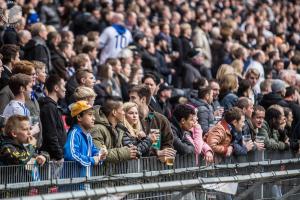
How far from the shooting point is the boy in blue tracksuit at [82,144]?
12336 mm

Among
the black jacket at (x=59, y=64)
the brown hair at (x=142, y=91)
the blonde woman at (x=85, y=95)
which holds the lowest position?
the blonde woman at (x=85, y=95)

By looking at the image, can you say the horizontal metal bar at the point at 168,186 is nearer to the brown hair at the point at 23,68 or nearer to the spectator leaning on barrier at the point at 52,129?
the spectator leaning on barrier at the point at 52,129

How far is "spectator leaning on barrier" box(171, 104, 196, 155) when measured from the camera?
1486 centimetres

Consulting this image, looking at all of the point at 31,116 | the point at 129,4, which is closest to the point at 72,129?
the point at 31,116

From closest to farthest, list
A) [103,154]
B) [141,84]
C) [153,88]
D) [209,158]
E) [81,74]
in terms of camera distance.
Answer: [103,154]
[209,158]
[81,74]
[141,84]
[153,88]

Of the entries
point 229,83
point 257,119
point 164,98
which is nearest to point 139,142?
point 257,119

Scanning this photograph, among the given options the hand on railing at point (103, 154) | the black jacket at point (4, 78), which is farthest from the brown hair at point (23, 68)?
the hand on railing at point (103, 154)

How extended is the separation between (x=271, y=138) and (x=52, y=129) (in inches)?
159

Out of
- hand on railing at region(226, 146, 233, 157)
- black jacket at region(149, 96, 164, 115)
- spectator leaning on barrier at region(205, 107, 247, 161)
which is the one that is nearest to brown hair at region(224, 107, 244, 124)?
spectator leaning on barrier at region(205, 107, 247, 161)

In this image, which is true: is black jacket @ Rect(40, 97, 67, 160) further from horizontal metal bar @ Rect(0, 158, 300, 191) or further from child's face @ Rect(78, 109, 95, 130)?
horizontal metal bar @ Rect(0, 158, 300, 191)

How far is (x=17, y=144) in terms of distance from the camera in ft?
39.5

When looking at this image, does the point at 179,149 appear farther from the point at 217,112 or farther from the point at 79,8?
the point at 79,8

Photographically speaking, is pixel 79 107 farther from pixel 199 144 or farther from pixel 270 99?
pixel 270 99

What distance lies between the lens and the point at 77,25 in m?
25.4
